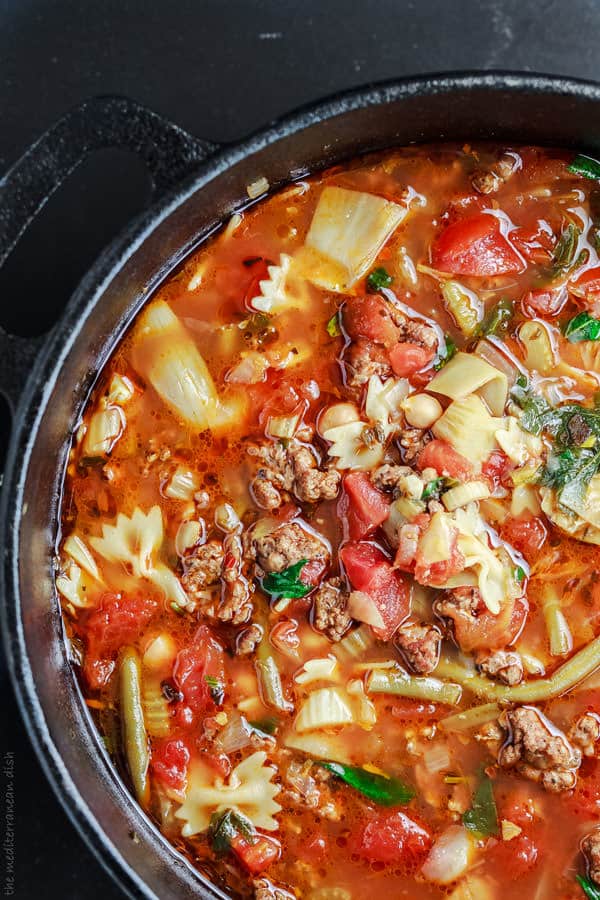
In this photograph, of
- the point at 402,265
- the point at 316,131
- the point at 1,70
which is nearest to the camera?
the point at 316,131

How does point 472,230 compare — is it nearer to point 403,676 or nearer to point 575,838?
point 403,676

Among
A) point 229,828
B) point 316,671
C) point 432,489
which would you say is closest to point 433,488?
point 432,489

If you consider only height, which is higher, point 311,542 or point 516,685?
point 311,542

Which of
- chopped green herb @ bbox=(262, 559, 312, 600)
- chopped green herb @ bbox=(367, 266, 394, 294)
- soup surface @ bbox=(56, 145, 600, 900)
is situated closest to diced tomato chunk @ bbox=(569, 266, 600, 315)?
soup surface @ bbox=(56, 145, 600, 900)

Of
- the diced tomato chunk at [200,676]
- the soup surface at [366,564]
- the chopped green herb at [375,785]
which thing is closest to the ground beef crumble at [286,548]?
the soup surface at [366,564]

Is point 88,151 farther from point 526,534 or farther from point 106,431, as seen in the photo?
point 526,534

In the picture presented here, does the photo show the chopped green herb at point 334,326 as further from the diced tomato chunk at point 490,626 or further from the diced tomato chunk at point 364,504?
the diced tomato chunk at point 490,626

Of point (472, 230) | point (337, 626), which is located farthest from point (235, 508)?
point (472, 230)
